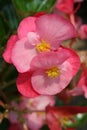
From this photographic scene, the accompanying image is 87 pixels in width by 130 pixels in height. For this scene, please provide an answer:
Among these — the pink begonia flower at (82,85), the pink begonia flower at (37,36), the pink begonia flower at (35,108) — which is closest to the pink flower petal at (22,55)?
the pink begonia flower at (37,36)

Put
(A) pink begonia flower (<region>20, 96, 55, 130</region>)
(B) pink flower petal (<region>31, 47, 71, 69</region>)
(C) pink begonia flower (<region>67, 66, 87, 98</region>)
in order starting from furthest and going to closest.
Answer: (A) pink begonia flower (<region>20, 96, 55, 130</region>) < (C) pink begonia flower (<region>67, 66, 87, 98</region>) < (B) pink flower petal (<region>31, 47, 71, 69</region>)

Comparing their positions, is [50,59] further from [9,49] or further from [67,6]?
[67,6]

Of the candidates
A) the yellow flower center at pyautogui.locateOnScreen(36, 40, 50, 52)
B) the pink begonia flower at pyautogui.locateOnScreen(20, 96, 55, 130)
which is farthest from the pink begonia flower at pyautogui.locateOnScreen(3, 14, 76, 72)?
the pink begonia flower at pyautogui.locateOnScreen(20, 96, 55, 130)

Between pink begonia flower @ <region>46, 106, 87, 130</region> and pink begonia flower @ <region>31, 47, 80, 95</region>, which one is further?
pink begonia flower @ <region>46, 106, 87, 130</region>

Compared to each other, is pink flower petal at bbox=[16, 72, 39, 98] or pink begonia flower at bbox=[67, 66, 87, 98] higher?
pink flower petal at bbox=[16, 72, 39, 98]

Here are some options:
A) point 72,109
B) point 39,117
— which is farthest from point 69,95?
point 39,117

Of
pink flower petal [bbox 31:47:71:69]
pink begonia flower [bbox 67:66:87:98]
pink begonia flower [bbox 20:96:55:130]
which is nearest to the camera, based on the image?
pink flower petal [bbox 31:47:71:69]

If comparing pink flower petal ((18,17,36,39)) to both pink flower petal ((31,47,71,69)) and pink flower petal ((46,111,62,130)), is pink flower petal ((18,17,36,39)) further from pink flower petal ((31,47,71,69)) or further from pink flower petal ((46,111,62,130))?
pink flower petal ((46,111,62,130))
